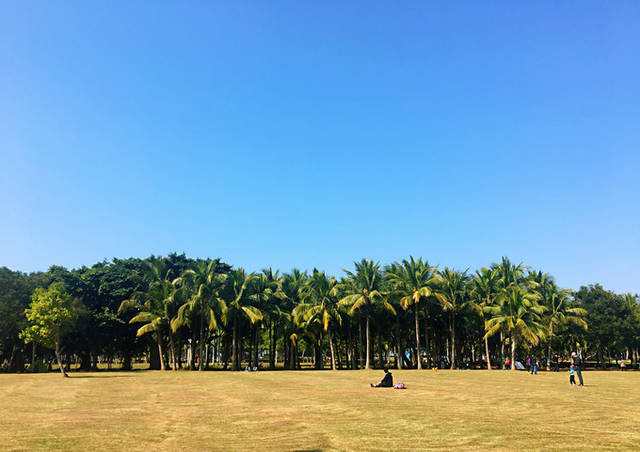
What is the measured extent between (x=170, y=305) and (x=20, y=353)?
21825mm

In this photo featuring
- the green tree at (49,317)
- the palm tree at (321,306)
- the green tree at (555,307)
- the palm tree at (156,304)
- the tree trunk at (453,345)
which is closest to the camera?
the green tree at (49,317)

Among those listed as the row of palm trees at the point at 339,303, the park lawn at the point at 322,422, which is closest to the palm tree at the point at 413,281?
the row of palm trees at the point at 339,303

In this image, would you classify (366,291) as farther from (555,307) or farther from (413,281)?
(555,307)

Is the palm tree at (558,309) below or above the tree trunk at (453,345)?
above

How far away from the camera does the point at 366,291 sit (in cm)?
5778

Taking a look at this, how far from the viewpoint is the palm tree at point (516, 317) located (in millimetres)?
55500

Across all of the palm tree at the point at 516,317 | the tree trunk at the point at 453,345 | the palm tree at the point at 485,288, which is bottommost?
the tree trunk at the point at 453,345

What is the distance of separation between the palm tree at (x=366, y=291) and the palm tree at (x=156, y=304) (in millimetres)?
19700

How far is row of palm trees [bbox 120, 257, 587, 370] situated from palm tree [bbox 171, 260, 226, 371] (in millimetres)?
110

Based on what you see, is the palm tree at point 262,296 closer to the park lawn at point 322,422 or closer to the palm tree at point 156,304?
the palm tree at point 156,304

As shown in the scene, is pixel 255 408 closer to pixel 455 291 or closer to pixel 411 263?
pixel 411 263

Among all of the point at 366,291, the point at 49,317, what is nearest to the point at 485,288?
the point at 366,291

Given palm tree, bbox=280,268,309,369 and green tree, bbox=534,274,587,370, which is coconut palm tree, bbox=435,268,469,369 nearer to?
green tree, bbox=534,274,587,370

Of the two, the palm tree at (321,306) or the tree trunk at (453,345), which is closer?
the palm tree at (321,306)
